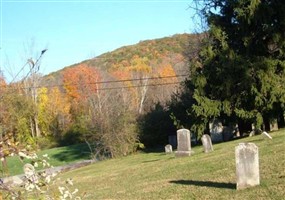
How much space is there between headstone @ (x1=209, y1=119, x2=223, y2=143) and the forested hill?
4162 cm

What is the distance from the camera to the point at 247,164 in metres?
10.1

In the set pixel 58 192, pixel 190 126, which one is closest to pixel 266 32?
pixel 190 126

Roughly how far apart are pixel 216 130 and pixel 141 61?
64.4 metres

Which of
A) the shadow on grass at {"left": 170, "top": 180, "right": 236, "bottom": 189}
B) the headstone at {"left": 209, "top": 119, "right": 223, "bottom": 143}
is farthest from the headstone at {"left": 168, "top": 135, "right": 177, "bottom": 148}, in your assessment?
the shadow on grass at {"left": 170, "top": 180, "right": 236, "bottom": 189}

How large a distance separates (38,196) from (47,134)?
6173cm

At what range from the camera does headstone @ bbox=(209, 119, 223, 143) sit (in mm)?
31375

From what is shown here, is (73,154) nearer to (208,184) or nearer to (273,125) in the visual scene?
(273,125)

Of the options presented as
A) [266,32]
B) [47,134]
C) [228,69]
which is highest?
[266,32]

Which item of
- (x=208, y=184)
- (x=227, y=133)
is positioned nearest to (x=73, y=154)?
(x=227, y=133)

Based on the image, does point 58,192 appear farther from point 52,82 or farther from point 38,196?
point 52,82

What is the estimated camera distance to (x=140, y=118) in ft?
125

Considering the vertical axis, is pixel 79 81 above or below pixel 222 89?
above

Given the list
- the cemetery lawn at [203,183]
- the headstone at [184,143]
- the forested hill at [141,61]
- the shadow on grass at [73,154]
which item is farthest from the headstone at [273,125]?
the forested hill at [141,61]

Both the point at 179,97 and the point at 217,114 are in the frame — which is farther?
the point at 179,97
